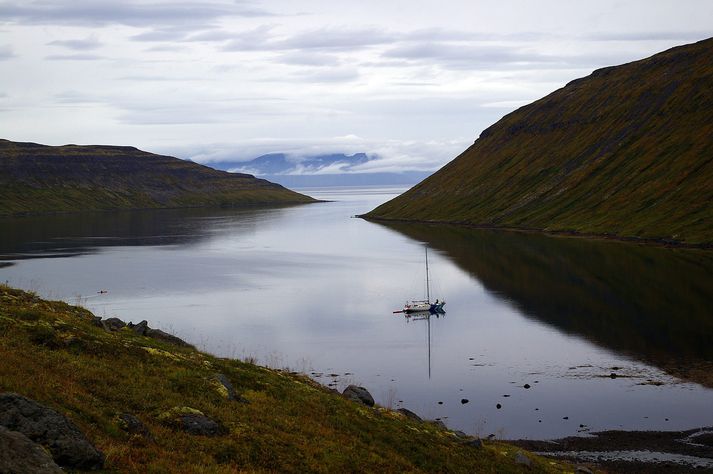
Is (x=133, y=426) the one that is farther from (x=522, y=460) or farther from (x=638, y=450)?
(x=638, y=450)

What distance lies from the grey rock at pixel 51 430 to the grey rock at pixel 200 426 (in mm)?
7029

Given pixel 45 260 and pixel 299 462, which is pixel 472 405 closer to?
pixel 299 462

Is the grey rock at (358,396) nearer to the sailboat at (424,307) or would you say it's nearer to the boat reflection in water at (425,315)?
the boat reflection in water at (425,315)

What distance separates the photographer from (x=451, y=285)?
140 m

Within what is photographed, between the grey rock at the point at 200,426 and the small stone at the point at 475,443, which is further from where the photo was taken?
the small stone at the point at 475,443

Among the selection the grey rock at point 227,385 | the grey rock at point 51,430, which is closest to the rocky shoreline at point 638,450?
the grey rock at point 227,385

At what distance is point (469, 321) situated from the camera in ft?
352

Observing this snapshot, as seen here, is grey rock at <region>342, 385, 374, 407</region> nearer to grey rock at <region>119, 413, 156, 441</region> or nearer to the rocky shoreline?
the rocky shoreline

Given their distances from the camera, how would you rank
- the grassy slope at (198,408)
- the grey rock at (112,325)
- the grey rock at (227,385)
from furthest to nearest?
the grey rock at (112,325)
the grey rock at (227,385)
the grassy slope at (198,408)

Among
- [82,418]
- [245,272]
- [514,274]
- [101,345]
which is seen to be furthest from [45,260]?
[82,418]

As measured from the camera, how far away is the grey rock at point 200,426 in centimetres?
3181

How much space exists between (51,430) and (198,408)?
10.3 m

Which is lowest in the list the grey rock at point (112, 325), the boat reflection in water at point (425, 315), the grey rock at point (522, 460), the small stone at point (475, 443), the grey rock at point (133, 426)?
the boat reflection in water at point (425, 315)

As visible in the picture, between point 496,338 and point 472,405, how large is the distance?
96.7ft
